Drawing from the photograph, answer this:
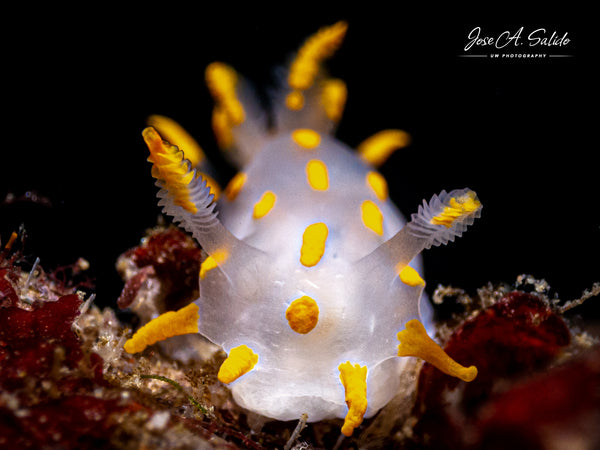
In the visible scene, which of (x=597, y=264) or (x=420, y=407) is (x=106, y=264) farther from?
(x=597, y=264)

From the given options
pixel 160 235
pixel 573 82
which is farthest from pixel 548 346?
pixel 573 82

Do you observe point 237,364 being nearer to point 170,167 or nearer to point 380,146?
point 170,167

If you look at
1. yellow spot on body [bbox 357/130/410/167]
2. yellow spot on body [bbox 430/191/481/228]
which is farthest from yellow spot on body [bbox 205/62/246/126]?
yellow spot on body [bbox 430/191/481/228]
